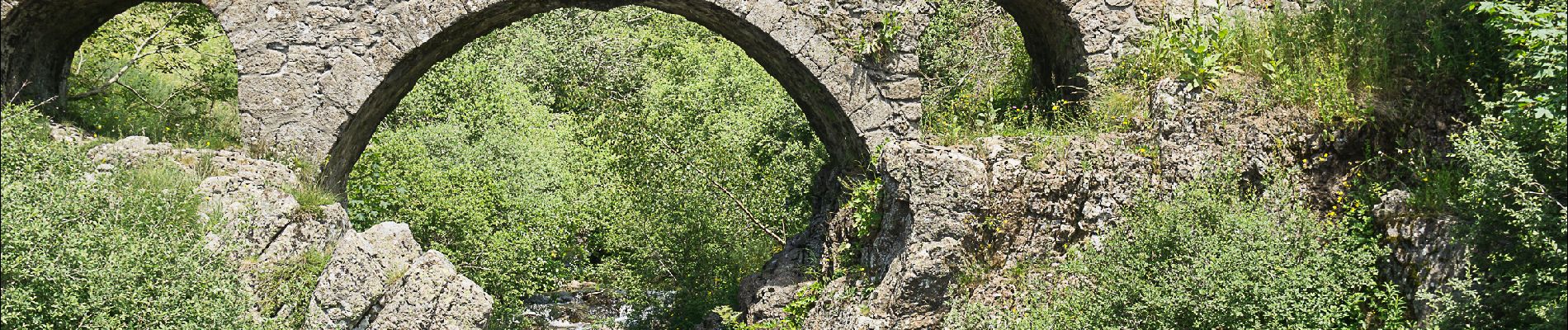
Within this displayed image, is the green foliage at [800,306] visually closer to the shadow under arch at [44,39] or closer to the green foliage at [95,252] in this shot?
the green foliage at [95,252]

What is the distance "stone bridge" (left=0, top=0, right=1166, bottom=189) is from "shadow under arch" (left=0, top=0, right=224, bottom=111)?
2 cm

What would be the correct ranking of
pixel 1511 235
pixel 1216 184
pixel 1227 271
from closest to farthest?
pixel 1511 235 < pixel 1227 271 < pixel 1216 184

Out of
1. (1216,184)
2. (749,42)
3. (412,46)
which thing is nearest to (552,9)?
(412,46)

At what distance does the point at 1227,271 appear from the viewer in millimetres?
8219

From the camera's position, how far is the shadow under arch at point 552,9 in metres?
10.7

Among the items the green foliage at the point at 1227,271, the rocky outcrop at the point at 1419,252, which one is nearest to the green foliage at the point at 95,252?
the green foliage at the point at 1227,271

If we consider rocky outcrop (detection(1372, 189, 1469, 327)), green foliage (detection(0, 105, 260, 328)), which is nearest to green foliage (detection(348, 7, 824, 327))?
green foliage (detection(0, 105, 260, 328))

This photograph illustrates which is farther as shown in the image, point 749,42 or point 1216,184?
point 749,42

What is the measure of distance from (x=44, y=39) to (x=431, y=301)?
459 centimetres

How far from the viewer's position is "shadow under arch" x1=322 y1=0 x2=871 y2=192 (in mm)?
10664

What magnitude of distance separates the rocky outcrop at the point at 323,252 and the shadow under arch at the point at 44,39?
1181 mm

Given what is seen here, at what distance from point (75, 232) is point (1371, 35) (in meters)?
8.87

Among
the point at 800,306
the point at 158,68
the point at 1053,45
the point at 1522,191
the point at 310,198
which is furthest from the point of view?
the point at 158,68

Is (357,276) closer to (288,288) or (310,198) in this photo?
(288,288)
